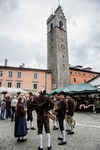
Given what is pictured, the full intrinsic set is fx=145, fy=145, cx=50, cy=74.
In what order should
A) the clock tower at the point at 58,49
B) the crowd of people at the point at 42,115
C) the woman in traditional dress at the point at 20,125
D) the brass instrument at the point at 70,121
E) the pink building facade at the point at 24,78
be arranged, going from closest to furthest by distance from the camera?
1. the crowd of people at the point at 42,115
2. the woman in traditional dress at the point at 20,125
3. the brass instrument at the point at 70,121
4. the pink building facade at the point at 24,78
5. the clock tower at the point at 58,49

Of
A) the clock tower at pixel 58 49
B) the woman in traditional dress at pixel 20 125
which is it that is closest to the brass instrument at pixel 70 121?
the woman in traditional dress at pixel 20 125

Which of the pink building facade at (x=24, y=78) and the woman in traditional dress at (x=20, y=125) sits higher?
the pink building facade at (x=24, y=78)

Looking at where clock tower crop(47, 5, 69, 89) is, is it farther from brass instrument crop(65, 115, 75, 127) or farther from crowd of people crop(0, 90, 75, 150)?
crowd of people crop(0, 90, 75, 150)

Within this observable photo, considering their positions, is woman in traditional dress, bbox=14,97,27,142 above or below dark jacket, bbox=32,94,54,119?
below

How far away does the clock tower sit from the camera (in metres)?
40.2

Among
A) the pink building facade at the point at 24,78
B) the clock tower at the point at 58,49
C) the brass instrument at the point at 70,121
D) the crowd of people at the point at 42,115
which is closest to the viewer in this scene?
the crowd of people at the point at 42,115

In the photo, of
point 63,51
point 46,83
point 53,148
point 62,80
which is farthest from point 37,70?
point 53,148

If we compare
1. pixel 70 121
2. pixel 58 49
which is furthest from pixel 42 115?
pixel 58 49

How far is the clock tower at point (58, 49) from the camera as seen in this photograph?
40150 mm

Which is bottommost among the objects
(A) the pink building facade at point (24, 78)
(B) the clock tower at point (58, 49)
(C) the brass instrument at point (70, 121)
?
(C) the brass instrument at point (70, 121)

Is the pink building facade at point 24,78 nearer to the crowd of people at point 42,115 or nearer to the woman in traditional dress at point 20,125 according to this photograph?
the crowd of people at point 42,115

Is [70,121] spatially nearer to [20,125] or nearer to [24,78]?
[20,125]

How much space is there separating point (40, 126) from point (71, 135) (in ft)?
7.25

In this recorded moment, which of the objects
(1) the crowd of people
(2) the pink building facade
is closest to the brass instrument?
(1) the crowd of people
